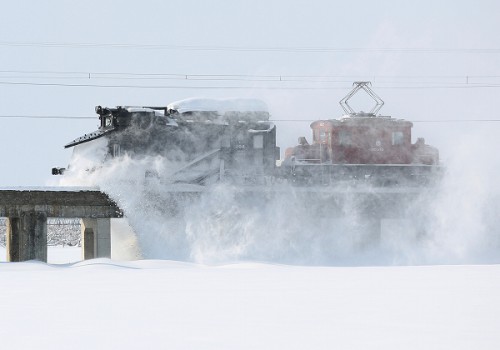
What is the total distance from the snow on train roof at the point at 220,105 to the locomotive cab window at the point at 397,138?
505cm

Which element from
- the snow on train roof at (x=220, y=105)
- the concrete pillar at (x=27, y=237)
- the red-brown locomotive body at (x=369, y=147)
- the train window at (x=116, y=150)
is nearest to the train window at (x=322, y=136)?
the red-brown locomotive body at (x=369, y=147)

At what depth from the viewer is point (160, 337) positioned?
991cm

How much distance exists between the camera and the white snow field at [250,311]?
970 cm

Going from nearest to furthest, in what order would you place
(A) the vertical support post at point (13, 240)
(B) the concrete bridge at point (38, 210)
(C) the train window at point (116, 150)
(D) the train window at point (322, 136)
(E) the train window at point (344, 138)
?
Answer: (A) the vertical support post at point (13, 240) < (B) the concrete bridge at point (38, 210) < (C) the train window at point (116, 150) < (E) the train window at point (344, 138) < (D) the train window at point (322, 136)

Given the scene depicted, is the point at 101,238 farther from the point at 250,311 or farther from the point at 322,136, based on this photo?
the point at 250,311

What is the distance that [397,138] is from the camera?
96.8ft

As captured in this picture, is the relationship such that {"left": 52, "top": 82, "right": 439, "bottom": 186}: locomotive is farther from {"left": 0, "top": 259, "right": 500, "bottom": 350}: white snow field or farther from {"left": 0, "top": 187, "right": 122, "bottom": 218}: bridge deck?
{"left": 0, "top": 259, "right": 500, "bottom": 350}: white snow field

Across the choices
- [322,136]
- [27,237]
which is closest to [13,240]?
[27,237]

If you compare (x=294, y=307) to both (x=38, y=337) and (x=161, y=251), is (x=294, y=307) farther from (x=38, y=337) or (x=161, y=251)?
(x=161, y=251)

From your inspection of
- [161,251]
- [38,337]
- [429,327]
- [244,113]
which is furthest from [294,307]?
[244,113]

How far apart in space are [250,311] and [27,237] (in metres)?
15.0

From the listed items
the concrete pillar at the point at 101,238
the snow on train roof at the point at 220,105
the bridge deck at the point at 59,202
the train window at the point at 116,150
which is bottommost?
the concrete pillar at the point at 101,238

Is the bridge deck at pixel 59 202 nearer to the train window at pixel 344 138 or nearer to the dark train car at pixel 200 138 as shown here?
the dark train car at pixel 200 138

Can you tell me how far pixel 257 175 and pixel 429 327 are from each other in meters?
17.0
